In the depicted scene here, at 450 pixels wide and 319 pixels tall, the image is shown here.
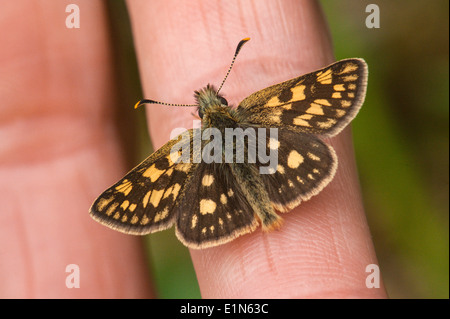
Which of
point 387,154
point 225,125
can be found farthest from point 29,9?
point 387,154

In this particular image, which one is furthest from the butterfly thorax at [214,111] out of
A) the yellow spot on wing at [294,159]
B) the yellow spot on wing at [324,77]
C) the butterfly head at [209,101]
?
the yellow spot on wing at [324,77]

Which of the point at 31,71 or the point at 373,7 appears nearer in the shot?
the point at 31,71

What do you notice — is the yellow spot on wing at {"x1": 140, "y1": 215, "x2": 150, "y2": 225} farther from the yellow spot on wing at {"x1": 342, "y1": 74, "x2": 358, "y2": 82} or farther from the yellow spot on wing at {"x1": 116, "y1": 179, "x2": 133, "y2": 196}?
the yellow spot on wing at {"x1": 342, "y1": 74, "x2": 358, "y2": 82}

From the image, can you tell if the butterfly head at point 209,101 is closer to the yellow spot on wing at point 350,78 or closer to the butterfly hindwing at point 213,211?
the butterfly hindwing at point 213,211

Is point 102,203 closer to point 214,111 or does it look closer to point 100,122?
point 214,111

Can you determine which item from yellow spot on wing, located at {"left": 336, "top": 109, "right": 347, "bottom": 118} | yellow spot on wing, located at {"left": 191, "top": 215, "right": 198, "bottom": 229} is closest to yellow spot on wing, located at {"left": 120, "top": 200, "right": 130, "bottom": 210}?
yellow spot on wing, located at {"left": 191, "top": 215, "right": 198, "bottom": 229}

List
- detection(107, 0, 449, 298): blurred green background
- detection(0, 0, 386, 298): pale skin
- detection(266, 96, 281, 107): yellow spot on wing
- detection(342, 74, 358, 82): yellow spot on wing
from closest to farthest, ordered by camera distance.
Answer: detection(342, 74, 358, 82): yellow spot on wing, detection(266, 96, 281, 107): yellow spot on wing, detection(0, 0, 386, 298): pale skin, detection(107, 0, 449, 298): blurred green background
